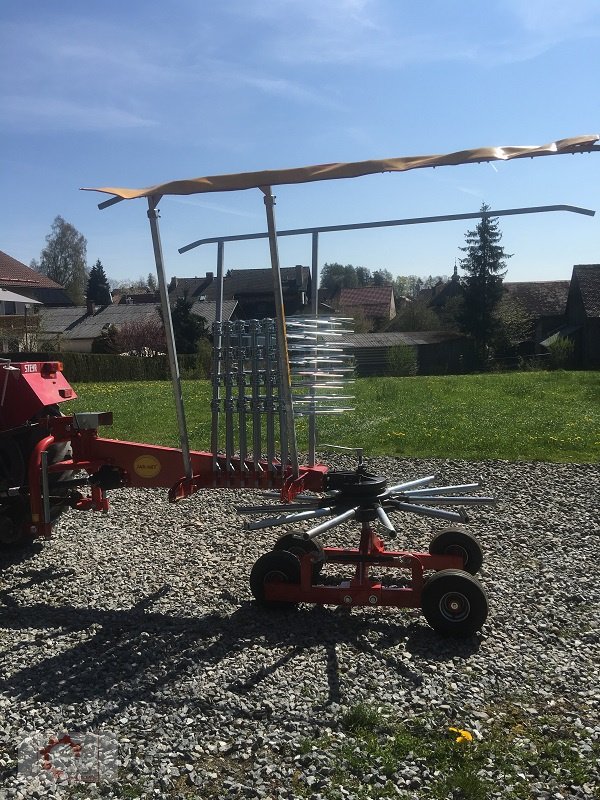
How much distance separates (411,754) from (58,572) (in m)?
4.62

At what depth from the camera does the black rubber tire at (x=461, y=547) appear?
7004 mm

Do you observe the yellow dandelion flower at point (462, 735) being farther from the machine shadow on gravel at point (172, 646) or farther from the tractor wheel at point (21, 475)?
the tractor wheel at point (21, 475)

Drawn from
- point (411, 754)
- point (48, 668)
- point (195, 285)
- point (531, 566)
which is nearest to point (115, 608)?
point (48, 668)

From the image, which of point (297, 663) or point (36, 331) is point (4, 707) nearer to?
point (297, 663)

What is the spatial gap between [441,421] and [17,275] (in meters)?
49.6

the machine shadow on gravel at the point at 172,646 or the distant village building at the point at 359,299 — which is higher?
the distant village building at the point at 359,299

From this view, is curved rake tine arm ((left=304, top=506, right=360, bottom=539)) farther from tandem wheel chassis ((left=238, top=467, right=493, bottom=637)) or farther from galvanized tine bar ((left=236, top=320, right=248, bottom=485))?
galvanized tine bar ((left=236, top=320, right=248, bottom=485))

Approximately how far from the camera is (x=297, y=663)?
17.9 ft

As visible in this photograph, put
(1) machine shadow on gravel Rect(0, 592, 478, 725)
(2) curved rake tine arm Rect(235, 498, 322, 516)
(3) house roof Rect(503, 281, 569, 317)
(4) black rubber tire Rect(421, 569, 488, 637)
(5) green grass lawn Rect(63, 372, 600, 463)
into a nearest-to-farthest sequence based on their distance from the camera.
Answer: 1. (1) machine shadow on gravel Rect(0, 592, 478, 725)
2. (4) black rubber tire Rect(421, 569, 488, 637)
3. (2) curved rake tine arm Rect(235, 498, 322, 516)
4. (5) green grass lawn Rect(63, 372, 600, 463)
5. (3) house roof Rect(503, 281, 569, 317)

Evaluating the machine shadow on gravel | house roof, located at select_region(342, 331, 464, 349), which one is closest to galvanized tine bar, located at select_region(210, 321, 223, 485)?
the machine shadow on gravel

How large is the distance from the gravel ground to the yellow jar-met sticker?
105cm

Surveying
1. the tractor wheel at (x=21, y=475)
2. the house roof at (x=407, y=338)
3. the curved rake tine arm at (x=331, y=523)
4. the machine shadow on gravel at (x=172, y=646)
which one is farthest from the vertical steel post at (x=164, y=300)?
the house roof at (x=407, y=338)

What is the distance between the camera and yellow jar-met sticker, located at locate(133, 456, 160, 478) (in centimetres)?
711

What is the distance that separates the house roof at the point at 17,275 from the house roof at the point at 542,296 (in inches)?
1450
